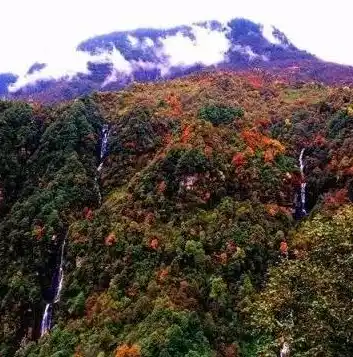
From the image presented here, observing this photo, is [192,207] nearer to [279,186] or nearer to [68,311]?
[279,186]

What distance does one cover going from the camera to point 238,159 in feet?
298

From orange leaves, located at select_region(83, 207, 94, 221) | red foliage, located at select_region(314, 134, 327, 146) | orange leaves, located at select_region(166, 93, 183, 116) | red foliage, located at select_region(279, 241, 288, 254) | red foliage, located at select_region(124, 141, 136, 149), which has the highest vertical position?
orange leaves, located at select_region(166, 93, 183, 116)

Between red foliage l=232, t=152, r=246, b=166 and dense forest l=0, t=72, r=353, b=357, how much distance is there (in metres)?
0.19

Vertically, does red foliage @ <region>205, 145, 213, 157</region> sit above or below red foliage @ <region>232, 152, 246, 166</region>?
above

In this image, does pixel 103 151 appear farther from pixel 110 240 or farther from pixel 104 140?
pixel 110 240

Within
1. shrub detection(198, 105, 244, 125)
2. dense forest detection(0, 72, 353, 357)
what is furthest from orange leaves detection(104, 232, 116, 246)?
shrub detection(198, 105, 244, 125)

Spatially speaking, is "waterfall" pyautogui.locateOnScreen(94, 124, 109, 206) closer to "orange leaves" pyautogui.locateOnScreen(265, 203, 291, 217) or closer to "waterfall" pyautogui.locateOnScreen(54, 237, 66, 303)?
"waterfall" pyautogui.locateOnScreen(54, 237, 66, 303)

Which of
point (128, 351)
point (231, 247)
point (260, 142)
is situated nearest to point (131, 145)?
point (260, 142)

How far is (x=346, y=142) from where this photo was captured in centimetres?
9131

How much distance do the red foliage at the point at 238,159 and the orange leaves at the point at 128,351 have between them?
36.4m

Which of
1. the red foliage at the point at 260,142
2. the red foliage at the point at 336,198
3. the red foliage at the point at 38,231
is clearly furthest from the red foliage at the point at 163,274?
the red foliage at the point at 260,142

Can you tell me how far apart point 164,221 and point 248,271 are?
14.5 metres

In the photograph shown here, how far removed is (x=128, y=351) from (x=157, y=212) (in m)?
24.9

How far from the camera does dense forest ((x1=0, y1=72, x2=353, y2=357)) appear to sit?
67500mm
